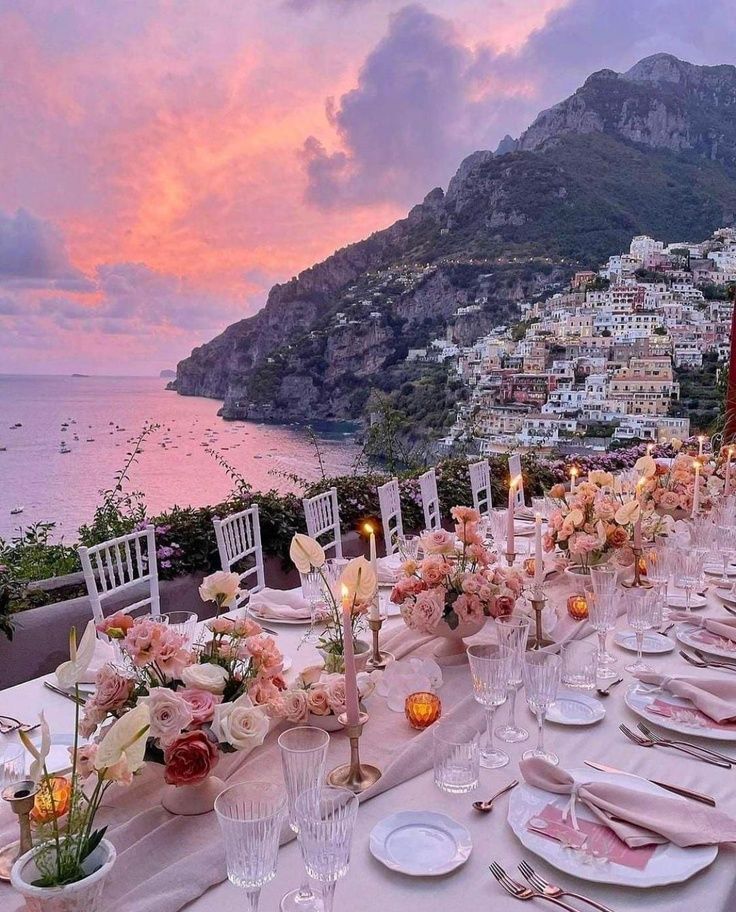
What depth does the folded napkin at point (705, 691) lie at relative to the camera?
1.50 m

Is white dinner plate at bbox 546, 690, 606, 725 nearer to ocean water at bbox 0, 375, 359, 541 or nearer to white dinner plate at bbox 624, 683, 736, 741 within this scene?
white dinner plate at bbox 624, 683, 736, 741

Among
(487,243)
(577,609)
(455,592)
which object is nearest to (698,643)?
(577,609)

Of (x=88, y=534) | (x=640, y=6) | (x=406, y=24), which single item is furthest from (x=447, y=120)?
(x=88, y=534)

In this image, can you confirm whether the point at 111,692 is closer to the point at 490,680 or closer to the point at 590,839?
the point at 490,680

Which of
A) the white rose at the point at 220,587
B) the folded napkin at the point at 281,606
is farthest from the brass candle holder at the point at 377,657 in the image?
the folded napkin at the point at 281,606

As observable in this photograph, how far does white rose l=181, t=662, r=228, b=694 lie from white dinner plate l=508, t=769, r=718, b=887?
55cm

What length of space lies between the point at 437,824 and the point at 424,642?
772 mm

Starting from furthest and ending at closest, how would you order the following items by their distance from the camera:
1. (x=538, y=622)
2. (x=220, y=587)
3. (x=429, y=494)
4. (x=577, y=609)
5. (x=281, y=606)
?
(x=429, y=494) < (x=281, y=606) < (x=577, y=609) < (x=538, y=622) < (x=220, y=587)

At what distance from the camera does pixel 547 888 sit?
0.98 metres

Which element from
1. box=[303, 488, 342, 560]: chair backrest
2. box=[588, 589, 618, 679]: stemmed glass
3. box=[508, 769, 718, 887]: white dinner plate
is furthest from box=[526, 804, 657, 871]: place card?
box=[303, 488, 342, 560]: chair backrest

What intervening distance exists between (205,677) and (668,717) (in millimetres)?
1001

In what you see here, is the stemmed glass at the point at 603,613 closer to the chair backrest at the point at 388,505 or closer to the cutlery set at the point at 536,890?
the cutlery set at the point at 536,890

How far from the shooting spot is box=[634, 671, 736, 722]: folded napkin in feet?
4.91

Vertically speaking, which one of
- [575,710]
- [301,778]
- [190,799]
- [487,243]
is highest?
[487,243]
